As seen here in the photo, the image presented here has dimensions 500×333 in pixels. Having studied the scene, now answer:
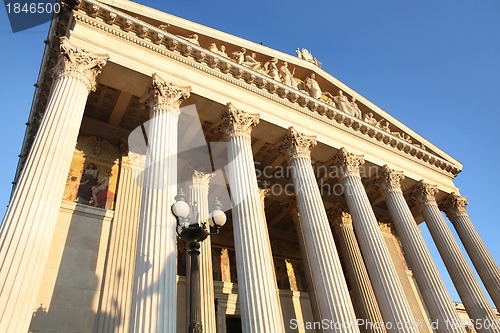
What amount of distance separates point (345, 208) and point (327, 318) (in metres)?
10.4

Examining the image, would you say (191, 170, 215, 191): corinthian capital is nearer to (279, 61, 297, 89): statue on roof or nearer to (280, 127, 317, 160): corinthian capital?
(280, 127, 317, 160): corinthian capital

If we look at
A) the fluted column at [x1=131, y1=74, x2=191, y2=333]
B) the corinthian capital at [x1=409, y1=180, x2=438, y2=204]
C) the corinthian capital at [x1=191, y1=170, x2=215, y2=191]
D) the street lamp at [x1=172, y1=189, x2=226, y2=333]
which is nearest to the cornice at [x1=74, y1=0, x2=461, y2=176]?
the corinthian capital at [x1=409, y1=180, x2=438, y2=204]

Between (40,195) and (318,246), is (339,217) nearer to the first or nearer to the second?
(318,246)

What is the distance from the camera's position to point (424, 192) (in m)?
20.1

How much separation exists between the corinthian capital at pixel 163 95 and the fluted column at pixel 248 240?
7.38 ft

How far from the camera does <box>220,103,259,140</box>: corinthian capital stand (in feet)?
45.4

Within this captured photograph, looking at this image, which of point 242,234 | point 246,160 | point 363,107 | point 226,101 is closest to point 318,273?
point 242,234

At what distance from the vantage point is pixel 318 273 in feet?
38.9

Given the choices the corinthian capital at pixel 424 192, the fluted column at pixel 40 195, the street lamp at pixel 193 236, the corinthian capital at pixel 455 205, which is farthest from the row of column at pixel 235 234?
the corinthian capital at pixel 455 205

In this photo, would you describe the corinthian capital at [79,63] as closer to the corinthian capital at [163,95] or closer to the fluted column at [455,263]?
the corinthian capital at [163,95]

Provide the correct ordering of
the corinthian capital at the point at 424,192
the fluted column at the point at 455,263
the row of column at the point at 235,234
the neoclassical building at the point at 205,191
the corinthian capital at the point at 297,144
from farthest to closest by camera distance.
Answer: the corinthian capital at the point at 424,192
the fluted column at the point at 455,263
the corinthian capital at the point at 297,144
the neoclassical building at the point at 205,191
the row of column at the point at 235,234

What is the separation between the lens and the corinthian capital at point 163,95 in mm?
12252

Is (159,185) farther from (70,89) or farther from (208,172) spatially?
(208,172)

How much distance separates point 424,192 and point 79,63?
59.6 feet
